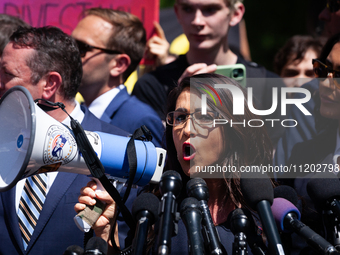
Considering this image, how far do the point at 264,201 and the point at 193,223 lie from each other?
1.15ft

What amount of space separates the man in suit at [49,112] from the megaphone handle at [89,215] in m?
0.46

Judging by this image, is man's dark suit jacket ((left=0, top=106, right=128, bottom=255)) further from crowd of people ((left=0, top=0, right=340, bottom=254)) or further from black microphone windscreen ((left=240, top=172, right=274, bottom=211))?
black microphone windscreen ((left=240, top=172, right=274, bottom=211))

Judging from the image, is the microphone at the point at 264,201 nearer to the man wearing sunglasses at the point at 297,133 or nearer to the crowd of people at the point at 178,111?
the crowd of people at the point at 178,111

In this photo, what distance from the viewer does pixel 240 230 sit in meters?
1.79

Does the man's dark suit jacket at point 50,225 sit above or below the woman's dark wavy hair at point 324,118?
below

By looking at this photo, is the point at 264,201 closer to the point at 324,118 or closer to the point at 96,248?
the point at 96,248

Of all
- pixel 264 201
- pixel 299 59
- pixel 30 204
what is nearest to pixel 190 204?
pixel 264 201

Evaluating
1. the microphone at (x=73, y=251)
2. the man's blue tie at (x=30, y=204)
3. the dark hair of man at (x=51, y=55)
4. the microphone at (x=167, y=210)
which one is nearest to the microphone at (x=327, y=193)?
the microphone at (x=167, y=210)

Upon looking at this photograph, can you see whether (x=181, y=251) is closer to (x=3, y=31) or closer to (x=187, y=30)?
(x=187, y=30)

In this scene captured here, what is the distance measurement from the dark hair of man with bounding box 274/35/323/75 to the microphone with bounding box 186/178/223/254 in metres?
3.09

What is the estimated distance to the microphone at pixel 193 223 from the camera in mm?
1579

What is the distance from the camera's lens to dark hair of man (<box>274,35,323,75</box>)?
449 centimetres

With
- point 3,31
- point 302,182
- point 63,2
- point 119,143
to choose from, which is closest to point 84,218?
point 119,143

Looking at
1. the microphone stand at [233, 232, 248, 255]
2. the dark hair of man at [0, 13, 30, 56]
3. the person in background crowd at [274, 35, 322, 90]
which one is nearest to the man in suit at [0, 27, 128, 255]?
the dark hair of man at [0, 13, 30, 56]
